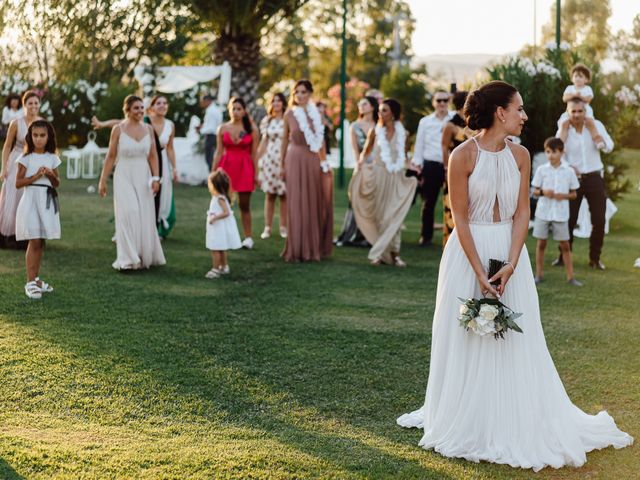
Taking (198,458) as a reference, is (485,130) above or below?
above

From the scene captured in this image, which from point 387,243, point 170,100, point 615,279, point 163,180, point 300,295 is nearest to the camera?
point 300,295

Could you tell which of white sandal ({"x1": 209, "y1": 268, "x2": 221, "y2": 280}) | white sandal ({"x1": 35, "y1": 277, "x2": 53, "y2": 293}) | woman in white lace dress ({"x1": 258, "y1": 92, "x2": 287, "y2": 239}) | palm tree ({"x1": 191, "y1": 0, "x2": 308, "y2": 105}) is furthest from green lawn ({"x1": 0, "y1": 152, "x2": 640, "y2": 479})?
palm tree ({"x1": 191, "y1": 0, "x2": 308, "y2": 105})

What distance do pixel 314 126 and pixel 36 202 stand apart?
4193 millimetres

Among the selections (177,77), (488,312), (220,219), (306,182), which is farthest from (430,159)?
(177,77)

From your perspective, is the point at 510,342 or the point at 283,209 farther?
the point at 283,209

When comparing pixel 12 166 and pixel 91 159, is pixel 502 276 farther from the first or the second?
pixel 91 159

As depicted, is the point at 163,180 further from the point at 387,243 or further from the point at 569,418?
the point at 569,418

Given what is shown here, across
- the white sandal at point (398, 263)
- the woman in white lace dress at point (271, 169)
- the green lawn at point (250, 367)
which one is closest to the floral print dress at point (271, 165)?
the woman in white lace dress at point (271, 169)

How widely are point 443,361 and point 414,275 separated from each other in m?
6.17

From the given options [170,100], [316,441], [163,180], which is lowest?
[316,441]

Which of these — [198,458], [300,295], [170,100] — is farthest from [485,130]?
[170,100]

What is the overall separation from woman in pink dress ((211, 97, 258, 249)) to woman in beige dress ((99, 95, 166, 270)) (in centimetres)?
208

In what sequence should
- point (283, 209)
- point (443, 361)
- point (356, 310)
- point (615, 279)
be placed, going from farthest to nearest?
point (283, 209) < point (615, 279) < point (356, 310) < point (443, 361)

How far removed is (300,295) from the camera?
10344 mm
